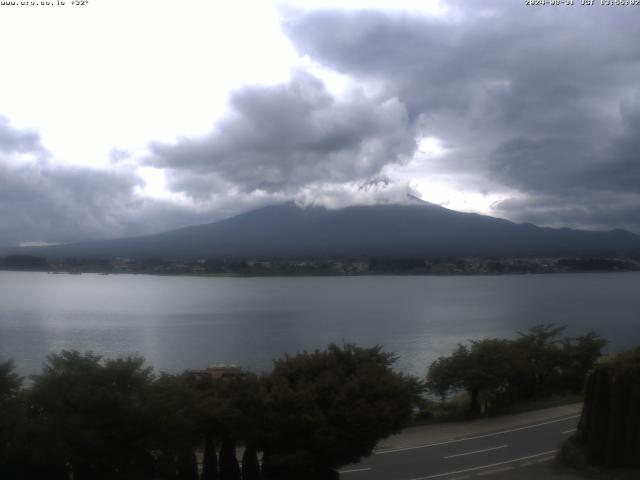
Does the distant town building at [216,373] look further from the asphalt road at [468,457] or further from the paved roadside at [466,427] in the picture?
the paved roadside at [466,427]

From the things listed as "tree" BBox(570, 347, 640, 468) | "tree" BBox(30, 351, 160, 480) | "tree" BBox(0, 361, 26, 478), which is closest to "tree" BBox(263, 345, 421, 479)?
"tree" BBox(30, 351, 160, 480)

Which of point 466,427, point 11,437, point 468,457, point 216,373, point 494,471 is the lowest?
point 466,427

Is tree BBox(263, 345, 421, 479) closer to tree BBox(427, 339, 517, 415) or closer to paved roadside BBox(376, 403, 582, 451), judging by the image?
paved roadside BBox(376, 403, 582, 451)

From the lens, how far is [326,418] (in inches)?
368

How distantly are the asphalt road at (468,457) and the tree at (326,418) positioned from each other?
1.36 meters

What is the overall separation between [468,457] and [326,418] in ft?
12.2

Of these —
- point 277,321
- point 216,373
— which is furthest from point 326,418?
point 277,321

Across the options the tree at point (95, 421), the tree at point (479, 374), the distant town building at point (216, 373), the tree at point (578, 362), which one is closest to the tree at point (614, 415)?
the distant town building at point (216, 373)

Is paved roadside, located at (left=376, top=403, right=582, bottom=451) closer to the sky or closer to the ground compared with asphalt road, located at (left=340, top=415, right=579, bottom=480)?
closer to the ground

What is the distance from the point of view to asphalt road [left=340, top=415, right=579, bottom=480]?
10758 millimetres

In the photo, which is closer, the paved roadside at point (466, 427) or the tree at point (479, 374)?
the paved roadside at point (466, 427)

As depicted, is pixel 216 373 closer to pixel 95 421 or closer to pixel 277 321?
pixel 95 421

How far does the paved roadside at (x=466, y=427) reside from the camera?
43.9ft

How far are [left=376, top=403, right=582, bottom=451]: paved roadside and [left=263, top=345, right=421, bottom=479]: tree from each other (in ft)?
10.2
